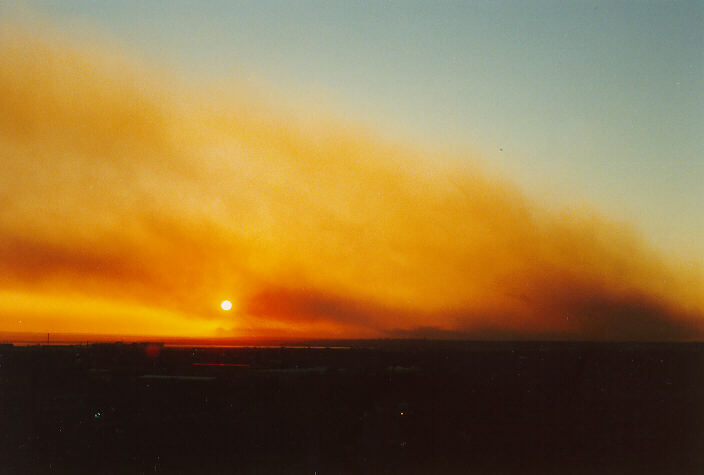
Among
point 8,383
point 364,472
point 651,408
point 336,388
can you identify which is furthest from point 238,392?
point 651,408

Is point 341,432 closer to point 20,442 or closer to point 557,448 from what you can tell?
point 557,448

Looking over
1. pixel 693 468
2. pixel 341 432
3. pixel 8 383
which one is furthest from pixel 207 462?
pixel 8 383

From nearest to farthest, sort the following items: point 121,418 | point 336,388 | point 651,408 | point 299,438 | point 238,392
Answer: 1. point 299,438
2. point 121,418
3. point 651,408
4. point 238,392
5. point 336,388

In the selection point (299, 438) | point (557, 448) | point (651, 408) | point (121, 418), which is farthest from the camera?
point (651, 408)

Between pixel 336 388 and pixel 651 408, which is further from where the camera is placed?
pixel 336 388

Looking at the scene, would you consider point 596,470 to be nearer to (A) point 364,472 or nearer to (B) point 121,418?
(A) point 364,472

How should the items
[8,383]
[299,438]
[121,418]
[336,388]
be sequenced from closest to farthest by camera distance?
[299,438] < [121,418] < [336,388] < [8,383]

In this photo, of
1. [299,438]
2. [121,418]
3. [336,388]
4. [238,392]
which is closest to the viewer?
[299,438]
